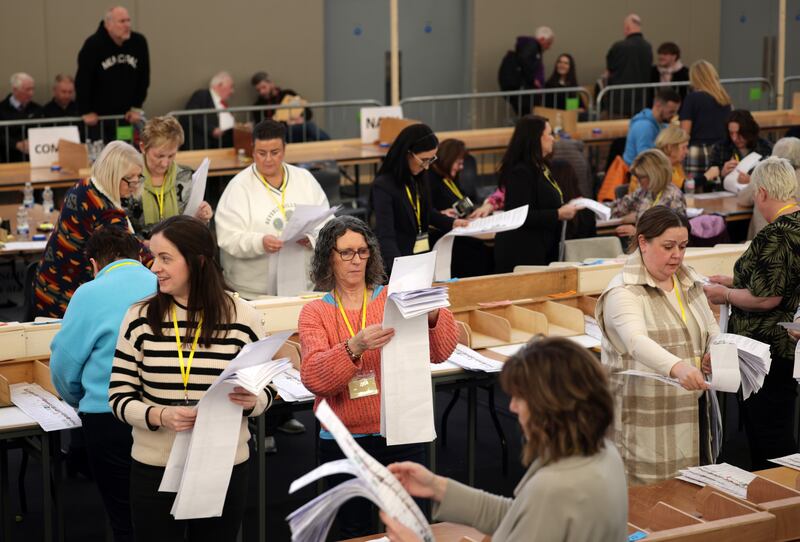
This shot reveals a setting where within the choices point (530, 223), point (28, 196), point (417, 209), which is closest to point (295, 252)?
point (417, 209)

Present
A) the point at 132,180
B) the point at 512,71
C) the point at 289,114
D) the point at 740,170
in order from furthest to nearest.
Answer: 1. the point at 512,71
2. the point at 289,114
3. the point at 740,170
4. the point at 132,180

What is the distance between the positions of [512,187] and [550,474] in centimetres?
388

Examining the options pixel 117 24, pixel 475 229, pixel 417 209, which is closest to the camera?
pixel 417 209

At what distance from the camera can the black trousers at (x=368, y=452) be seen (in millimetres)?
3545

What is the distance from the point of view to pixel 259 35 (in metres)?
12.6

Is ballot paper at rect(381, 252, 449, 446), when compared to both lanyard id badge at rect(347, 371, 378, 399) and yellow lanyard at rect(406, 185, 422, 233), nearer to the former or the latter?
lanyard id badge at rect(347, 371, 378, 399)

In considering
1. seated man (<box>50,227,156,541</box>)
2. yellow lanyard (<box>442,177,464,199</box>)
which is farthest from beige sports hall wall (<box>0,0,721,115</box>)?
seated man (<box>50,227,156,541</box>)

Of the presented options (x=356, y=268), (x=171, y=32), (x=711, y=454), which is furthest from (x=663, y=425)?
(x=171, y=32)

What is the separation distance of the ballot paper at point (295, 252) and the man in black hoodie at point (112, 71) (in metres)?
4.85

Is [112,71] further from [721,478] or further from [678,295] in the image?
[721,478]

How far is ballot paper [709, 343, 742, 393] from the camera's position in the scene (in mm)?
3574

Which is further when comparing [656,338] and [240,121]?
[240,121]

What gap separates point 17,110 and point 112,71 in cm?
131

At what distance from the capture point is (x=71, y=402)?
3.75 m
